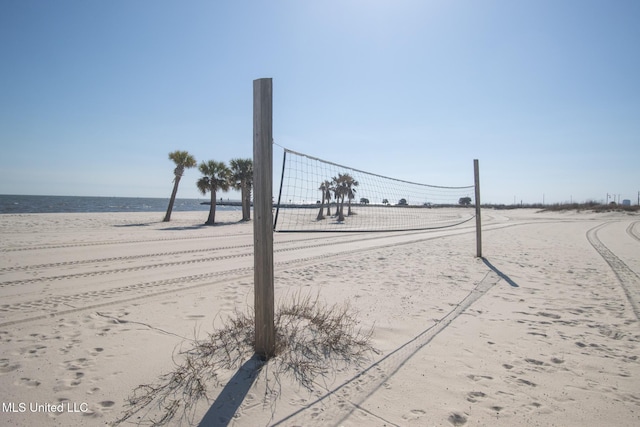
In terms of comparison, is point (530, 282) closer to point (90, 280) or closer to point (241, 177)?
point (90, 280)

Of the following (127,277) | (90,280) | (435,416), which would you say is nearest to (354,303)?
(435,416)

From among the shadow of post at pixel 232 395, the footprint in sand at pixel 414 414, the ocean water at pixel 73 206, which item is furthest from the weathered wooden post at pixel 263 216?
the ocean water at pixel 73 206

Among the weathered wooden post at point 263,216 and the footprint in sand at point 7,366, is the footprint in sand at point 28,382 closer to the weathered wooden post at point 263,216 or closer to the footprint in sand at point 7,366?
the footprint in sand at point 7,366

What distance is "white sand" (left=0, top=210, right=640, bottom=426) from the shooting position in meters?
2.23

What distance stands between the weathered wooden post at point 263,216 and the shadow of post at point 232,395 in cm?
17

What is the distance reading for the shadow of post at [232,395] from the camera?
6.89 ft

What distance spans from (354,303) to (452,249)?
655 centimetres

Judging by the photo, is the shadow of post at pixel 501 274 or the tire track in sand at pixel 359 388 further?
the shadow of post at pixel 501 274

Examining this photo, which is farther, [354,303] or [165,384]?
[354,303]

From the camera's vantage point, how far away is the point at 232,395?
7.68 feet

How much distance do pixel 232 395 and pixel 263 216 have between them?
55.4 inches

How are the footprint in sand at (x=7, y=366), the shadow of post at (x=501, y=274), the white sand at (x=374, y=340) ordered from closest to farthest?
the white sand at (x=374, y=340) → the footprint in sand at (x=7, y=366) → the shadow of post at (x=501, y=274)

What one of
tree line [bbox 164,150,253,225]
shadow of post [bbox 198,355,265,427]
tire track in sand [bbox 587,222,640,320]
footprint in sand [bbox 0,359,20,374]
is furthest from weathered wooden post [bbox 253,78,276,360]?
tree line [bbox 164,150,253,225]

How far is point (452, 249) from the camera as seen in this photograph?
1004 cm
